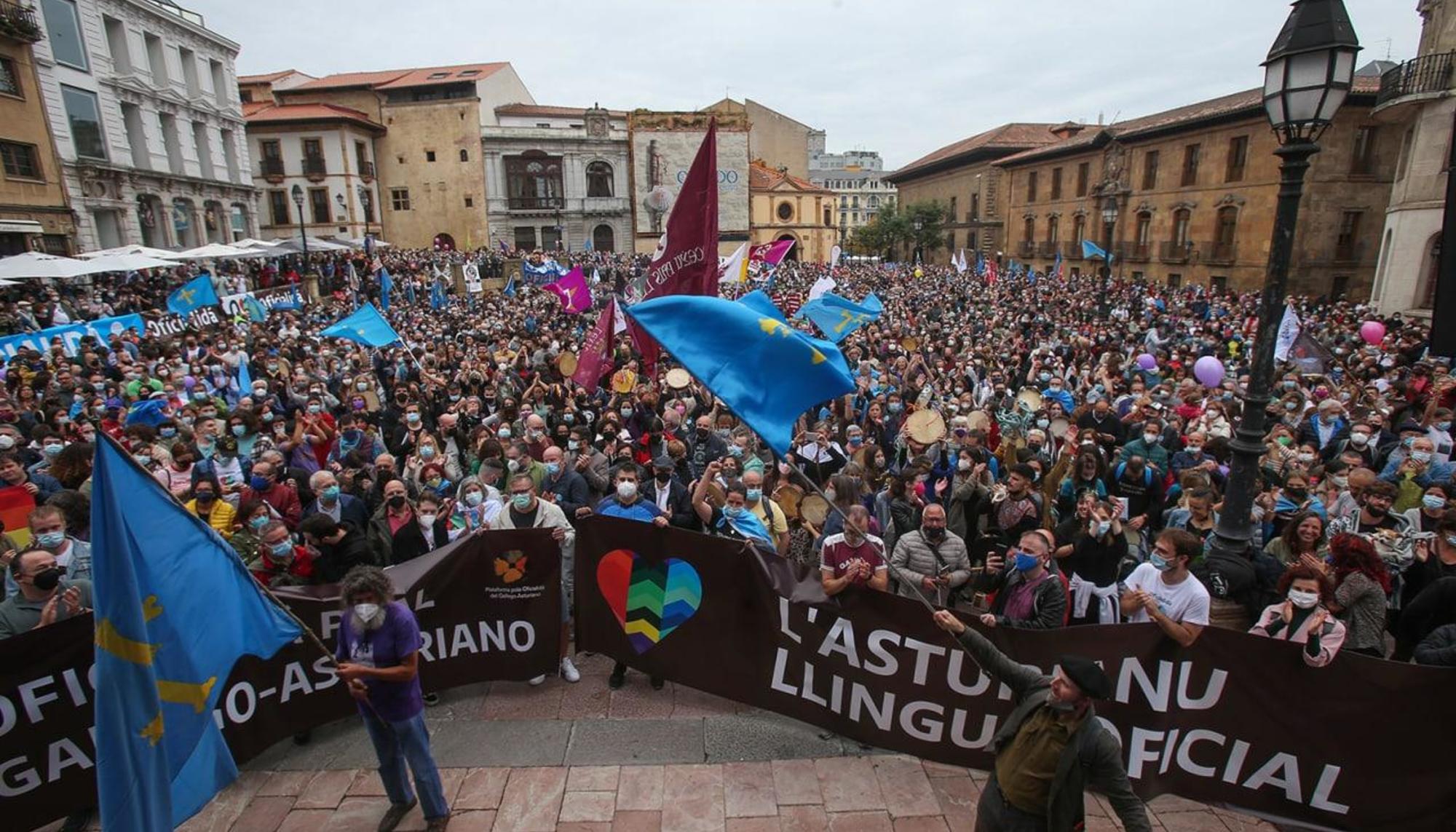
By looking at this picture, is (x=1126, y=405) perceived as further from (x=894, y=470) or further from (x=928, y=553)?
(x=928, y=553)

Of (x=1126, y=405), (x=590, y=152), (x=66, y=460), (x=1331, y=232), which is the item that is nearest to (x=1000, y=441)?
(x=1126, y=405)

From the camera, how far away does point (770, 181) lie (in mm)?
64062

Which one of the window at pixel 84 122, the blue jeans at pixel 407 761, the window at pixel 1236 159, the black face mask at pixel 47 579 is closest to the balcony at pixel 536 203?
the window at pixel 84 122

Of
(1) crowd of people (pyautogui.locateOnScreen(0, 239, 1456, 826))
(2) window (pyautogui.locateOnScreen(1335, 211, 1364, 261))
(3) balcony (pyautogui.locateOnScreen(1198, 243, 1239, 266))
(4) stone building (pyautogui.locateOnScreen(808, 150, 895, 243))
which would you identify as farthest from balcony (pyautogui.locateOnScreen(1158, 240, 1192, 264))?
(4) stone building (pyautogui.locateOnScreen(808, 150, 895, 243))

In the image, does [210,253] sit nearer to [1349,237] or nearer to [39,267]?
[39,267]

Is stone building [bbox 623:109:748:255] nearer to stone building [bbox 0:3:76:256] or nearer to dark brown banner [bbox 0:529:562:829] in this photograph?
stone building [bbox 0:3:76:256]

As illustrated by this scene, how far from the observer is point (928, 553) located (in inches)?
209

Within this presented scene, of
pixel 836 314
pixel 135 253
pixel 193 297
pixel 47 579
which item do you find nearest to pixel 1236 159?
pixel 836 314

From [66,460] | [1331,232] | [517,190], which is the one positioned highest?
[517,190]

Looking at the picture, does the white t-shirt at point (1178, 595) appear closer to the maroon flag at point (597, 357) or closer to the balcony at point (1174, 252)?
the maroon flag at point (597, 357)

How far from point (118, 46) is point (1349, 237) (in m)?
51.2

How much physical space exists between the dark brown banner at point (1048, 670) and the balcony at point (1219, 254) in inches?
1439

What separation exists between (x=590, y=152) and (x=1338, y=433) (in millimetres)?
53816

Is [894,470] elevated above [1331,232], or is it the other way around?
[1331,232]
